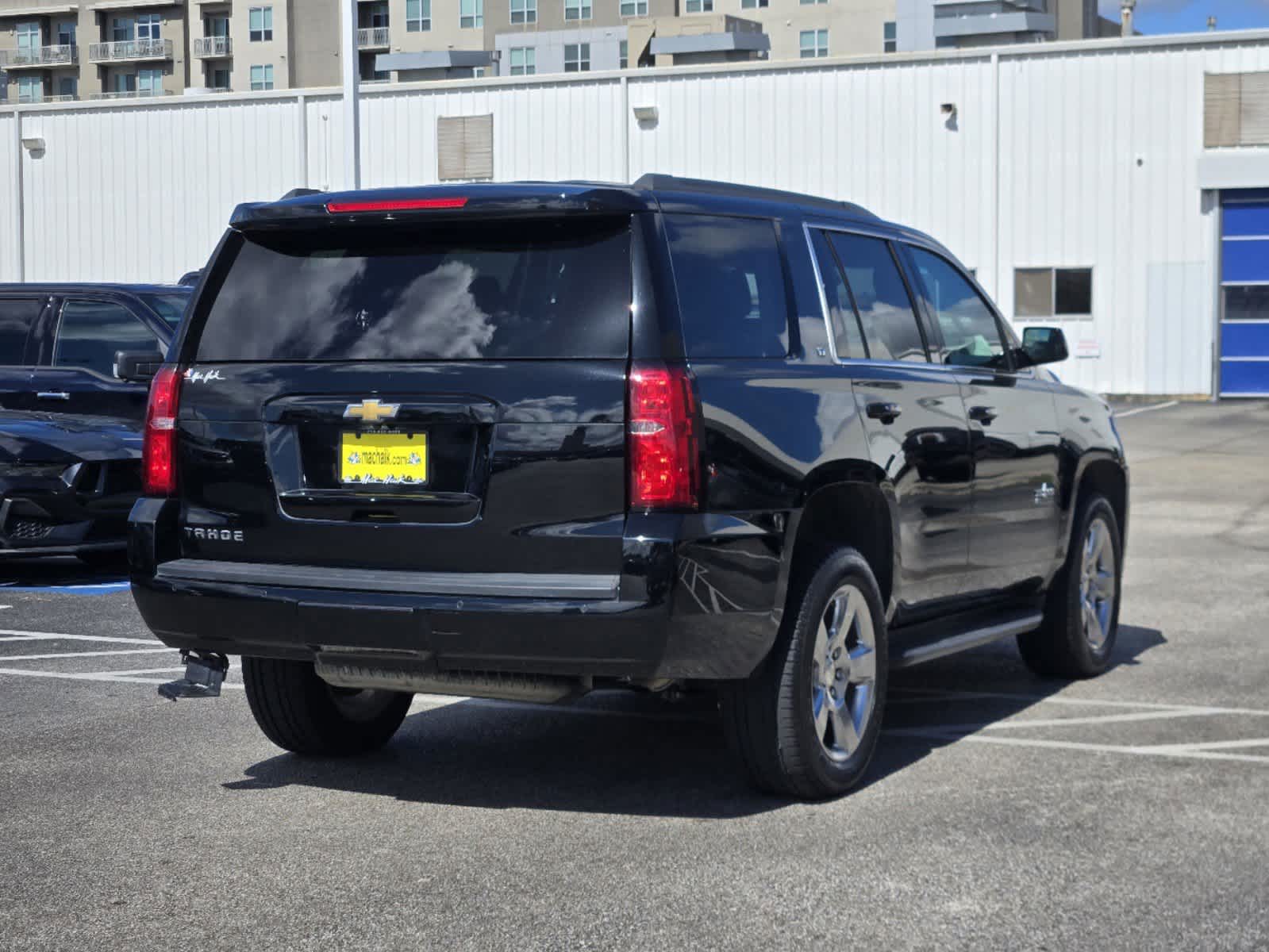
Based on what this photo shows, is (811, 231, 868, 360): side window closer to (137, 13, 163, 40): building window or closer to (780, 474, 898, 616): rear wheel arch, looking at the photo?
(780, 474, 898, 616): rear wheel arch

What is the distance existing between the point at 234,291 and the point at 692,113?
3241 centimetres

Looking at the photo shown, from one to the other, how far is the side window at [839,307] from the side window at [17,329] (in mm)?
7425

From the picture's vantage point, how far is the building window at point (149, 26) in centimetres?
10956

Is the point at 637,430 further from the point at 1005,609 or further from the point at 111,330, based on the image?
the point at 111,330

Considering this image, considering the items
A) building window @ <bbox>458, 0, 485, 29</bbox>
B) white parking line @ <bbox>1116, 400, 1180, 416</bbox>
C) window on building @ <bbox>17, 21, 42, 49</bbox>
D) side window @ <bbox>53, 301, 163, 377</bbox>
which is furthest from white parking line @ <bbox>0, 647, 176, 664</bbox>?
window on building @ <bbox>17, 21, 42, 49</bbox>

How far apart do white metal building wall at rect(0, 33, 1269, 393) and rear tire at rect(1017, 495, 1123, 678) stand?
90.0 feet

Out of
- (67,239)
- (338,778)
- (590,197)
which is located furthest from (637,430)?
(67,239)

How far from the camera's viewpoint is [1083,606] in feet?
26.1

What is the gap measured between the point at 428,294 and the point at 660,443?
0.87 metres

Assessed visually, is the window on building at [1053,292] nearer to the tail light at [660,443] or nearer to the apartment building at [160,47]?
the tail light at [660,443]

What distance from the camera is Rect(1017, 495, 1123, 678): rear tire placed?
7.84 metres

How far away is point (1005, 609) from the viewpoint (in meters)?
7.42

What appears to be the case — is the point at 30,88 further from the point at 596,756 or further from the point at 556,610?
the point at 556,610

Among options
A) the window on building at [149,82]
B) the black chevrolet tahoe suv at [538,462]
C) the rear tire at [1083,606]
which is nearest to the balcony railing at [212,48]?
the window on building at [149,82]
